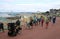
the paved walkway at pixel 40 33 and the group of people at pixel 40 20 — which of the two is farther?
the group of people at pixel 40 20

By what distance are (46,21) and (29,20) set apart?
1.17 feet

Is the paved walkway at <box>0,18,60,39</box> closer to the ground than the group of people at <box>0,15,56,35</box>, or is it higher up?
closer to the ground

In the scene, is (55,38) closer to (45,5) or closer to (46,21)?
(46,21)

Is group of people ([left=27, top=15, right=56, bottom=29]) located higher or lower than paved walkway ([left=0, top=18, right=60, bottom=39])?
higher

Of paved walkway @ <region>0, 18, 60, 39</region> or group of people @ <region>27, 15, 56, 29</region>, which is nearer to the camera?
paved walkway @ <region>0, 18, 60, 39</region>

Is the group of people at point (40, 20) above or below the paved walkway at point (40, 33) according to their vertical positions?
above

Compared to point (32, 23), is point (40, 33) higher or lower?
lower

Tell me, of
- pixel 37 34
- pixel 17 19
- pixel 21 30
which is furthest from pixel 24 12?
pixel 37 34

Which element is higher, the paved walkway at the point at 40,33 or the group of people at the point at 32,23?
the group of people at the point at 32,23

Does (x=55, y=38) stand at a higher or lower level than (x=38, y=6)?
lower

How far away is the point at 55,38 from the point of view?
232cm

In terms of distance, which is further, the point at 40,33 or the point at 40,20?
the point at 40,20

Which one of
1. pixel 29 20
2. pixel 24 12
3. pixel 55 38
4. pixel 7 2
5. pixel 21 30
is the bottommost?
pixel 55 38

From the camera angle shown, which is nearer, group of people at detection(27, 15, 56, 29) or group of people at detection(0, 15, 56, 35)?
group of people at detection(0, 15, 56, 35)
